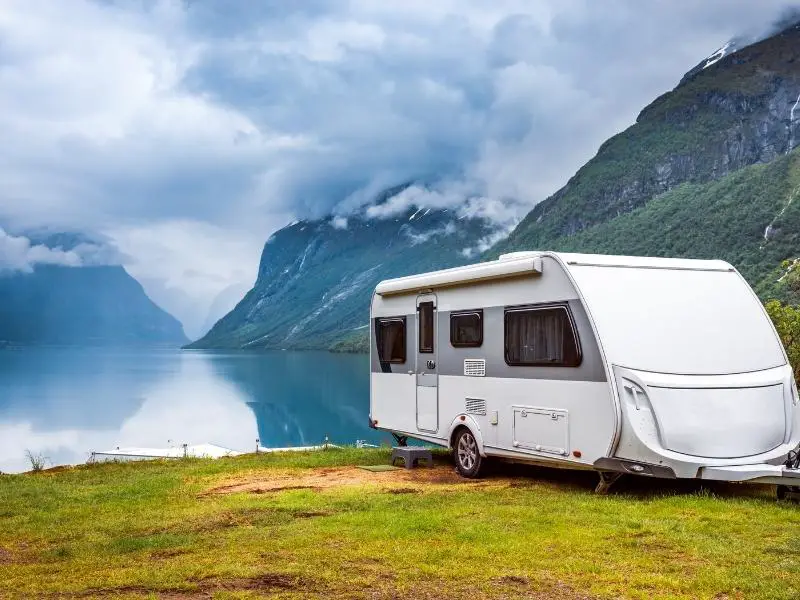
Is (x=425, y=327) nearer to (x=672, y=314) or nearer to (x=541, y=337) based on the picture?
(x=541, y=337)

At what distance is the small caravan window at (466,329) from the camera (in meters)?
12.4

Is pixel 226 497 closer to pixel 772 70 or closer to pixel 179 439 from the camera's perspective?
pixel 179 439

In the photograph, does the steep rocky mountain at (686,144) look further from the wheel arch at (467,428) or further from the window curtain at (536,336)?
the window curtain at (536,336)

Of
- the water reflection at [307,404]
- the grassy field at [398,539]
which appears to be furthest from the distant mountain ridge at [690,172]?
the grassy field at [398,539]

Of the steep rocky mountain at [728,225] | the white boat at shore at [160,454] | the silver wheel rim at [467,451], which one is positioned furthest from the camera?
the steep rocky mountain at [728,225]

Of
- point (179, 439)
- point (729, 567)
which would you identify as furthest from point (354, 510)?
point (179, 439)

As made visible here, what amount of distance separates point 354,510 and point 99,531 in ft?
8.48

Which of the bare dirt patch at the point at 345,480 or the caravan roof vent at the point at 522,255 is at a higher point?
the caravan roof vent at the point at 522,255

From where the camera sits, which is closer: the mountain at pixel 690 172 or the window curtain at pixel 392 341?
the window curtain at pixel 392 341

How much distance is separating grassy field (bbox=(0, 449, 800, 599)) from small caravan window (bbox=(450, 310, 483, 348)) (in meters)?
1.89

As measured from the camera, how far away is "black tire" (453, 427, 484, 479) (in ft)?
40.7

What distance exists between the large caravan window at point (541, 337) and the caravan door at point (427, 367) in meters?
1.94

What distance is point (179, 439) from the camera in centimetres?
5009

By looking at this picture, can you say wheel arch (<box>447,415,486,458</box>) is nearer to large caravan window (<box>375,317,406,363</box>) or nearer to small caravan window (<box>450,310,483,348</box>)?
small caravan window (<box>450,310,483,348</box>)
